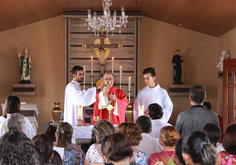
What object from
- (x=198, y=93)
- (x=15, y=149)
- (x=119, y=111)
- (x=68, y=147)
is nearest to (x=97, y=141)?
(x=68, y=147)

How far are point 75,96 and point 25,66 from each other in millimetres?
2967

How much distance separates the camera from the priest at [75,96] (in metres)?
4.27

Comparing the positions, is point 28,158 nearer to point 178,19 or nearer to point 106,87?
point 106,87

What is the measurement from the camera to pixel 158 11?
6605 mm

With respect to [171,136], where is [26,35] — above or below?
above

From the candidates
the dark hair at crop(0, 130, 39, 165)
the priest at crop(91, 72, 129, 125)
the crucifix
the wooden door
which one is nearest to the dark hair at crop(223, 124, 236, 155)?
the dark hair at crop(0, 130, 39, 165)

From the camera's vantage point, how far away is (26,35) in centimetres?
709

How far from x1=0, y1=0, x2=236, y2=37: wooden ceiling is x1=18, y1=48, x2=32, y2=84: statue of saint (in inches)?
31.1

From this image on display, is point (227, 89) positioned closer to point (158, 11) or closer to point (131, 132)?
point (158, 11)

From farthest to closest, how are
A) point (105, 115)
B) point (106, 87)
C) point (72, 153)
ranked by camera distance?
point (105, 115) < point (106, 87) < point (72, 153)

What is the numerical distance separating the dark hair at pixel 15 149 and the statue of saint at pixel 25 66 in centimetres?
576

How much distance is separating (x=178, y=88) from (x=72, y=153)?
16.5ft

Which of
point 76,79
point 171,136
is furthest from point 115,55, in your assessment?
point 171,136

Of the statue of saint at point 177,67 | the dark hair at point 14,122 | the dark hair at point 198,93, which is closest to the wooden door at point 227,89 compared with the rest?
the statue of saint at point 177,67
